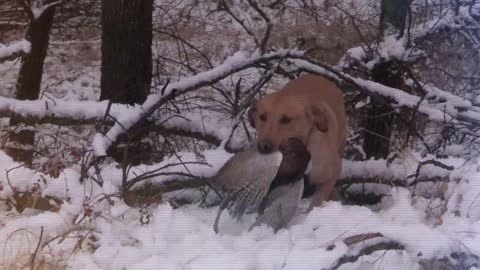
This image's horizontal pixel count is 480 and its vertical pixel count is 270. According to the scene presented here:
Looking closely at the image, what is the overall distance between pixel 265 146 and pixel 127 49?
5.31ft

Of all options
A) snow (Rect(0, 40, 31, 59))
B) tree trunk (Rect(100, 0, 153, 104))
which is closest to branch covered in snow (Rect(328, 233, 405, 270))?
tree trunk (Rect(100, 0, 153, 104))

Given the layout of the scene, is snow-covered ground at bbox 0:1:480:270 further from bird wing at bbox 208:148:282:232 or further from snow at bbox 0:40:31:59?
snow at bbox 0:40:31:59

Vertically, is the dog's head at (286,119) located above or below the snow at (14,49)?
below

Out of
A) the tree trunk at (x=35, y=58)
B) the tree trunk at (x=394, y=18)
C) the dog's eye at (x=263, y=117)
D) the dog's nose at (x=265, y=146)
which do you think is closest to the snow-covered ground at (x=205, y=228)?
the dog's nose at (x=265, y=146)

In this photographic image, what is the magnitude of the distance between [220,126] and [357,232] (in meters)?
1.44

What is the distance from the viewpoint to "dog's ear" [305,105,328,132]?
9.64ft

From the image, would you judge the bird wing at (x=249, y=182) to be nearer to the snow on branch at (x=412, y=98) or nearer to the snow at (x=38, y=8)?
the snow on branch at (x=412, y=98)

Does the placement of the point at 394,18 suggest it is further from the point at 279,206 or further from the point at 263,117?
the point at 279,206

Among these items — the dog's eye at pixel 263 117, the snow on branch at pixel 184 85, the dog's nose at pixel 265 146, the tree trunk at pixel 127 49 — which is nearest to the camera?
the dog's nose at pixel 265 146

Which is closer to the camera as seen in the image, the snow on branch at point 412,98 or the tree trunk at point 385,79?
the snow on branch at point 412,98

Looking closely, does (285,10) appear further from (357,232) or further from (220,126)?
(357,232)

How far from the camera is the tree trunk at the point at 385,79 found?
3.97m

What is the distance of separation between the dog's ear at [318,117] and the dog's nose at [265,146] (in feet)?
0.73

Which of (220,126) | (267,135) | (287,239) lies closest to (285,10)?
(220,126)
